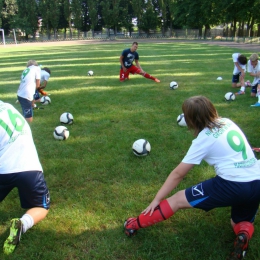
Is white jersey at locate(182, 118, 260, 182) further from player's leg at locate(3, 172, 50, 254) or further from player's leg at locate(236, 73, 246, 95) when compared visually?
player's leg at locate(236, 73, 246, 95)

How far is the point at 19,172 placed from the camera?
8.04 ft

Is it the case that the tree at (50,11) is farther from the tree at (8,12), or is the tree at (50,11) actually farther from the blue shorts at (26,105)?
the blue shorts at (26,105)

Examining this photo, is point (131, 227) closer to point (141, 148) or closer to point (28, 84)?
point (141, 148)

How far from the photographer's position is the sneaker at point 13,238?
236 centimetres

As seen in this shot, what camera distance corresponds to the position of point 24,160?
2.50m

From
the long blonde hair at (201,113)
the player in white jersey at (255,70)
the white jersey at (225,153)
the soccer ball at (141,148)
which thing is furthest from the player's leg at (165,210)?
the player in white jersey at (255,70)

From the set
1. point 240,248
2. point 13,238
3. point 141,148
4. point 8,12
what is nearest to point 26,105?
point 141,148

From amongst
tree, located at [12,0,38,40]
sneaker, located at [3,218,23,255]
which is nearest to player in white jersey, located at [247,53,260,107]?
sneaker, located at [3,218,23,255]

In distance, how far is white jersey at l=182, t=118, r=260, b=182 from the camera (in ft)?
6.91

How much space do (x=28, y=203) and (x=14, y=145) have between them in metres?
0.61

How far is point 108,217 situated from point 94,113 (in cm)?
376

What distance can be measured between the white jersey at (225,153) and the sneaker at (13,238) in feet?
5.46

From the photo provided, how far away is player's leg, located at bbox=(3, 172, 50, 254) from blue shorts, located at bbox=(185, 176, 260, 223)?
4.68 feet

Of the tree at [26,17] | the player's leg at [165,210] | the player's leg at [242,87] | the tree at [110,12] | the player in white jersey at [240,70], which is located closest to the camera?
the player's leg at [165,210]
